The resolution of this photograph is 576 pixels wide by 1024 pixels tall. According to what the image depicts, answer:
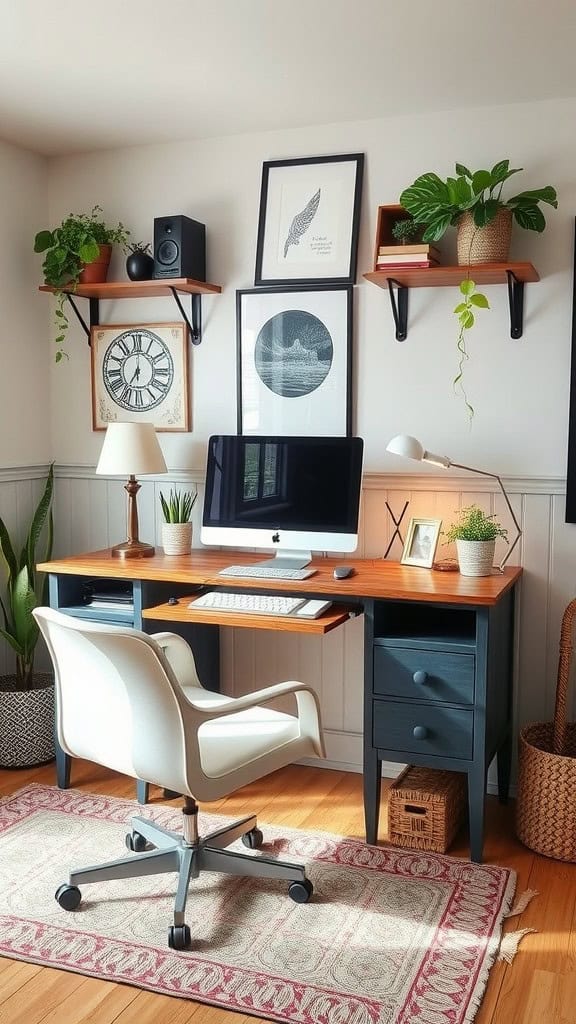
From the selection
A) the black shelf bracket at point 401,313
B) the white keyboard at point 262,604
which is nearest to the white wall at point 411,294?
the black shelf bracket at point 401,313

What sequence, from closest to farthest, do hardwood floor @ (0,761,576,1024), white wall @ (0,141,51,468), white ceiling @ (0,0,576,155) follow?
hardwood floor @ (0,761,576,1024), white ceiling @ (0,0,576,155), white wall @ (0,141,51,468)

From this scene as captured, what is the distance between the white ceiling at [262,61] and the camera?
2.45 meters

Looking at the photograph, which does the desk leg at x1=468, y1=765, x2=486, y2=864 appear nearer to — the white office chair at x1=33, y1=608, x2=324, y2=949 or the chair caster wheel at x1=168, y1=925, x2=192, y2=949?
the white office chair at x1=33, y1=608, x2=324, y2=949

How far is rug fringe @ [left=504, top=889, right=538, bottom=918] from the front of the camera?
8.14 ft

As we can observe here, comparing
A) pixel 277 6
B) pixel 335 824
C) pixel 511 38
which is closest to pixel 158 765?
pixel 335 824

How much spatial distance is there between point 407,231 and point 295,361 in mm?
630

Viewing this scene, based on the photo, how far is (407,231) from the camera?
10.2 ft

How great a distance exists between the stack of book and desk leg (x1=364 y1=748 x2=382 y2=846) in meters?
1.55

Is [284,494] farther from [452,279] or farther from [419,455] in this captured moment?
[452,279]

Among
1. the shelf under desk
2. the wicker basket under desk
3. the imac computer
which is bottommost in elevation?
the wicker basket under desk

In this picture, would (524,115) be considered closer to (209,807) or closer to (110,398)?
(110,398)

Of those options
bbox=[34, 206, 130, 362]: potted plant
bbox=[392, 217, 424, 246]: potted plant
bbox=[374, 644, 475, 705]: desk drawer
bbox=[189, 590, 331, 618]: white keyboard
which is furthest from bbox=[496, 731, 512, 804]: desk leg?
bbox=[34, 206, 130, 362]: potted plant

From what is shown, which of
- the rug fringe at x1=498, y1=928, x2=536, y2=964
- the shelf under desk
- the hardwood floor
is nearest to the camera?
the hardwood floor

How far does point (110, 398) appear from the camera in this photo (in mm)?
3820
